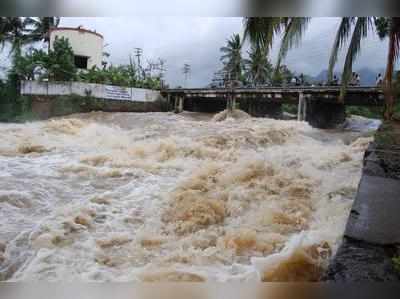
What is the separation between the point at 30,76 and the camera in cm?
273

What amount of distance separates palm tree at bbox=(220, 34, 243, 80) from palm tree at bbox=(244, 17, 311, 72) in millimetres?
124

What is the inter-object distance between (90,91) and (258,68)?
1.24 m

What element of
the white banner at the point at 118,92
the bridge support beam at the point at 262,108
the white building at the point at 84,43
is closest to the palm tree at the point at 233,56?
the bridge support beam at the point at 262,108

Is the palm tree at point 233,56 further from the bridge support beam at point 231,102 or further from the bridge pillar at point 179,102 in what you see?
the bridge pillar at point 179,102

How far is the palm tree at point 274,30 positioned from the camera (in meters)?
2.43

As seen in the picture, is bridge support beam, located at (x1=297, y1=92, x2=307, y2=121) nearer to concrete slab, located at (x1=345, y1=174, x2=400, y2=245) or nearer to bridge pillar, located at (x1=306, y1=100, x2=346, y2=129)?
bridge pillar, located at (x1=306, y1=100, x2=346, y2=129)

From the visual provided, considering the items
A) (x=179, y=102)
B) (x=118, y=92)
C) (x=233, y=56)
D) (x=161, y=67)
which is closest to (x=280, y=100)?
(x=233, y=56)

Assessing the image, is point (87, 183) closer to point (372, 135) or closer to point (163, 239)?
point (163, 239)

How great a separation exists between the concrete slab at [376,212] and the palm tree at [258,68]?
37.1 inches

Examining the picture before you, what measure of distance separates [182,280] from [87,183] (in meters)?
0.91

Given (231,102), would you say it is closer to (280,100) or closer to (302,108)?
(280,100)

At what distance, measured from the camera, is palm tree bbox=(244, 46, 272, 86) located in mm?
2537

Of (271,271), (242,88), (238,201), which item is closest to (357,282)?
(271,271)

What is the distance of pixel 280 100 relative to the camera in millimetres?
2693
